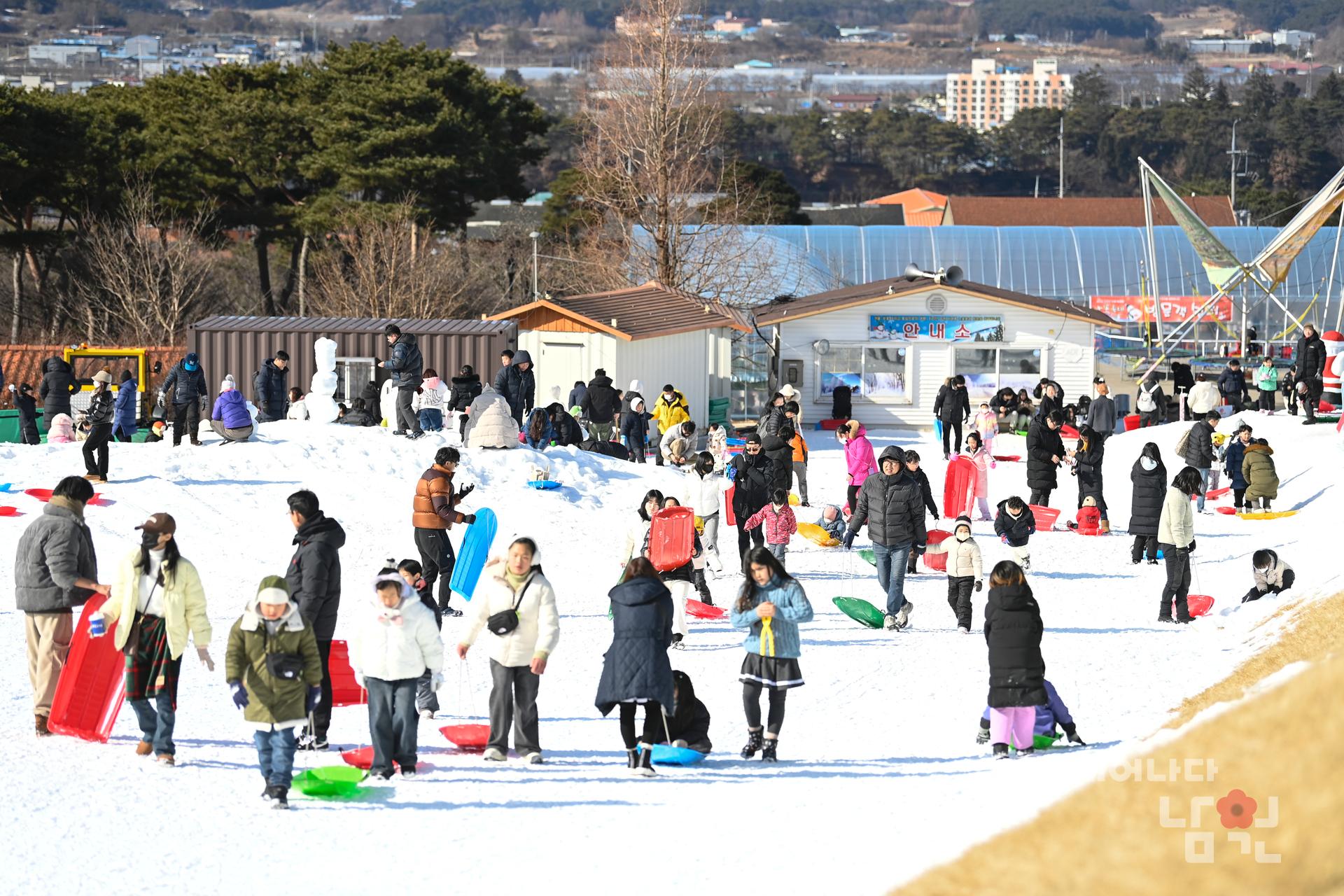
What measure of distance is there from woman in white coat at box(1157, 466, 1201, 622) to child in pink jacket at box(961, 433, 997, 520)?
17.1 feet

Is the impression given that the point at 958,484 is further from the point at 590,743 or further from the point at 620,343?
the point at 590,743

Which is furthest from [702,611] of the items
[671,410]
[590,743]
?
[671,410]

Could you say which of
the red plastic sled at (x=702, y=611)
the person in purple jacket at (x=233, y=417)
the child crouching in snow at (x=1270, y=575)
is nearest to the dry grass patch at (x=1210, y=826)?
the red plastic sled at (x=702, y=611)

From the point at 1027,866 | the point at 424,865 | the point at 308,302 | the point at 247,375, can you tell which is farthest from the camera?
the point at 308,302

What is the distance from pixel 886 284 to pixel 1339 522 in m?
16.5

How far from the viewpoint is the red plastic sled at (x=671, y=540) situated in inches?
516

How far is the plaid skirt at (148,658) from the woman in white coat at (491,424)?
11.6 meters

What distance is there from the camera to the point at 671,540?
43.2 ft

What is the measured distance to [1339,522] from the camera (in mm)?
18484

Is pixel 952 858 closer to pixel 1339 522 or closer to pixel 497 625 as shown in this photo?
pixel 497 625

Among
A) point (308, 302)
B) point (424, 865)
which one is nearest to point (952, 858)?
point (424, 865)

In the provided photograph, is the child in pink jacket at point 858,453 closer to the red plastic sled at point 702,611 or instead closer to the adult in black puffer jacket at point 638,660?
the red plastic sled at point 702,611

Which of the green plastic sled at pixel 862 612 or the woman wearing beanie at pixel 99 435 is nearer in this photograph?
the green plastic sled at pixel 862 612

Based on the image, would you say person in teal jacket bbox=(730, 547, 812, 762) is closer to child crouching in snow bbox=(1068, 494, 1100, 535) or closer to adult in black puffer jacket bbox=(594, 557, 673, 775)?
adult in black puffer jacket bbox=(594, 557, 673, 775)
